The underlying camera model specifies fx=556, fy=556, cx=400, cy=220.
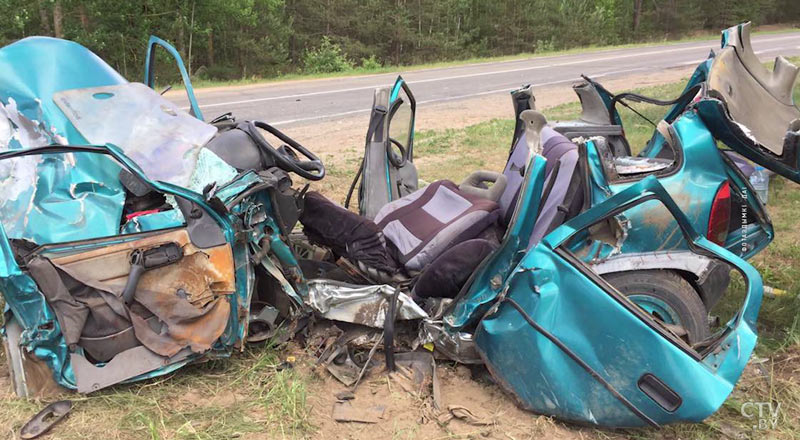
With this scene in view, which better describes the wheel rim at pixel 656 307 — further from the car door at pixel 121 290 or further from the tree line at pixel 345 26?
the tree line at pixel 345 26

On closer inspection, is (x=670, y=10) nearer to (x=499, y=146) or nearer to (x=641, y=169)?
(x=499, y=146)

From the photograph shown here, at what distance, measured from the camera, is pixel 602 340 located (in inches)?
89.0

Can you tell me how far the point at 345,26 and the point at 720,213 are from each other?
1125 inches

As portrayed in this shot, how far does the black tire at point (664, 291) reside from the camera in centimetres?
252

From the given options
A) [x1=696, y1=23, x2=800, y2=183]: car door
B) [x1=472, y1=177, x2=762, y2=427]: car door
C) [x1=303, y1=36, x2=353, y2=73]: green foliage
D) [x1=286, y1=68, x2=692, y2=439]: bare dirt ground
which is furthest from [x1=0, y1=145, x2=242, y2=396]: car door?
[x1=303, y1=36, x2=353, y2=73]: green foliage

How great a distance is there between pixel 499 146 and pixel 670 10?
40506mm

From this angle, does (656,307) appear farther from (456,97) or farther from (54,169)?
(456,97)

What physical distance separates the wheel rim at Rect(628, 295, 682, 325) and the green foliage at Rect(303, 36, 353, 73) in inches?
902

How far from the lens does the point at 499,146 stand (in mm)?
7754

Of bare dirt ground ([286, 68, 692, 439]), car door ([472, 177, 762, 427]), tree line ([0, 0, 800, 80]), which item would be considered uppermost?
tree line ([0, 0, 800, 80])

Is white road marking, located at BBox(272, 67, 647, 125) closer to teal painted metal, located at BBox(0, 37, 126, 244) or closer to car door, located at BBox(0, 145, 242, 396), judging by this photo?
teal painted metal, located at BBox(0, 37, 126, 244)

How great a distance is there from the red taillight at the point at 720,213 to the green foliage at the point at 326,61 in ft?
74.4

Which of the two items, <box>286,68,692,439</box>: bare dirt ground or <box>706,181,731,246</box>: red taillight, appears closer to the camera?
<box>286,68,692,439</box>: bare dirt ground

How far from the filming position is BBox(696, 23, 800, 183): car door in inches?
111
